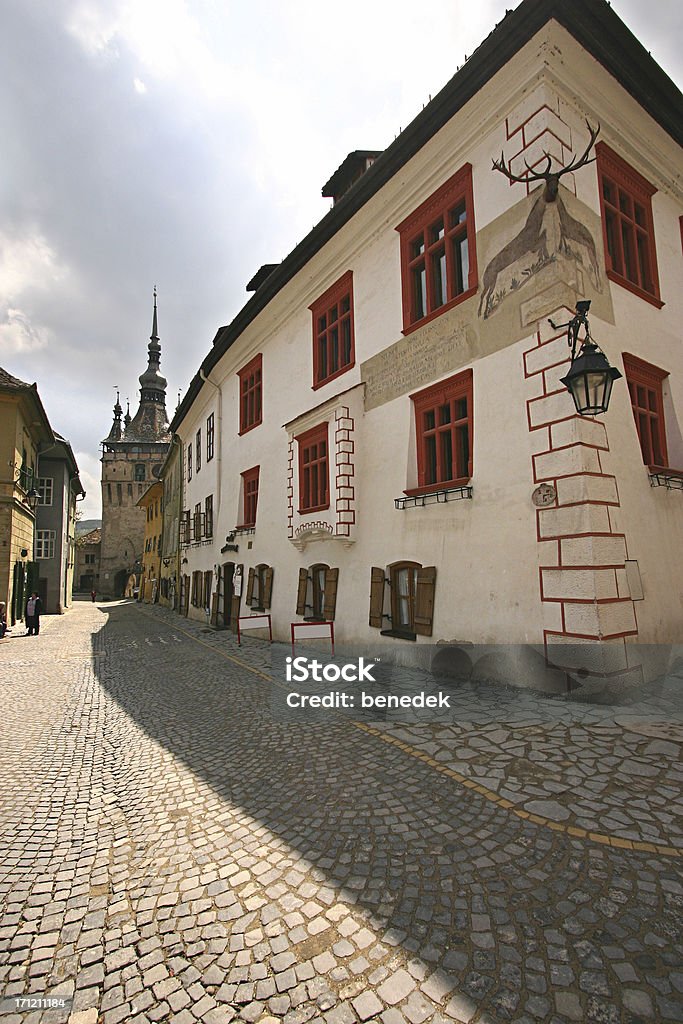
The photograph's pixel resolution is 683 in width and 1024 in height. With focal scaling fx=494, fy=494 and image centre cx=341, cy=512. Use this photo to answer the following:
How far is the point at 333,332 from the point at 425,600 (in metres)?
7.46

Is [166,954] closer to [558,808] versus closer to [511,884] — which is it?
[511,884]

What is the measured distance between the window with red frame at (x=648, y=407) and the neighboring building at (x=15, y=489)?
72.0ft

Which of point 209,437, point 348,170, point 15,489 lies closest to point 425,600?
point 348,170

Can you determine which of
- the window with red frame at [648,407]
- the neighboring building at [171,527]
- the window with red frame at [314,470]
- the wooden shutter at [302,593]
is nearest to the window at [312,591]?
the wooden shutter at [302,593]

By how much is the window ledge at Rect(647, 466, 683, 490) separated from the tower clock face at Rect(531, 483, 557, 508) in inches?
87.6

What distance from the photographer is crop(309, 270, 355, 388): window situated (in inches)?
466

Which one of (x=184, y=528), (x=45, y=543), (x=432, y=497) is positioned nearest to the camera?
(x=432, y=497)

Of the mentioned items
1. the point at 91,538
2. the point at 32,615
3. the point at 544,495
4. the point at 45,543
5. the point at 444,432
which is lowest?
the point at 32,615

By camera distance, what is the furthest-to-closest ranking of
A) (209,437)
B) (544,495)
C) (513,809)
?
(209,437) → (544,495) → (513,809)

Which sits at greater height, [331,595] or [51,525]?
[51,525]

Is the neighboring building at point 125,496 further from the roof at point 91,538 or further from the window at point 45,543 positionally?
the window at point 45,543

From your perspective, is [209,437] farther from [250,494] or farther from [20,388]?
[20,388]

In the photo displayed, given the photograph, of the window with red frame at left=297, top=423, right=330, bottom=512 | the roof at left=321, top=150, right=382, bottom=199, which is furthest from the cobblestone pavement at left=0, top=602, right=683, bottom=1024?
the roof at left=321, top=150, right=382, bottom=199

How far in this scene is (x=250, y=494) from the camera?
660 inches
